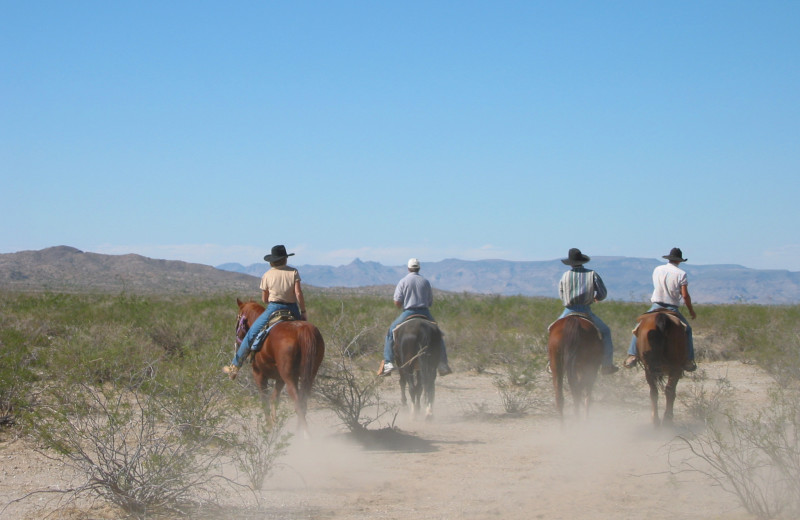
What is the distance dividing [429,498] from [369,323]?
41.9ft

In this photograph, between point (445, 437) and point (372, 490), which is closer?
point (372, 490)

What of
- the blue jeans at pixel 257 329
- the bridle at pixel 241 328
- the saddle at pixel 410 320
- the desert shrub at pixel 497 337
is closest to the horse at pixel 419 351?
the saddle at pixel 410 320

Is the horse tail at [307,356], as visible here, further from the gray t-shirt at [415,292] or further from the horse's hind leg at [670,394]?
the horse's hind leg at [670,394]

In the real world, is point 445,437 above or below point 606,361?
below

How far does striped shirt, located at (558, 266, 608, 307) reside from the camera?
32.2 ft

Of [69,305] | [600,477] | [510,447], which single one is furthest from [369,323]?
[600,477]

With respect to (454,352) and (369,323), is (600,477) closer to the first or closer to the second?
(454,352)

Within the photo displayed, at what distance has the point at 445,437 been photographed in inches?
380

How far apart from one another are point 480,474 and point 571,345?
257cm

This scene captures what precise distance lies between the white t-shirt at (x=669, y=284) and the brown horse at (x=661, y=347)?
0.22 meters

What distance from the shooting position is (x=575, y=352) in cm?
949

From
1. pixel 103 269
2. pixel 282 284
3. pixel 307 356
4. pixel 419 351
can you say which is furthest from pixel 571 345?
pixel 103 269

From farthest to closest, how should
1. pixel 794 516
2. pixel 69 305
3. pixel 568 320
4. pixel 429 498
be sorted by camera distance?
pixel 69 305 → pixel 568 320 → pixel 429 498 → pixel 794 516

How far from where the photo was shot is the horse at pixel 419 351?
10.5 m
